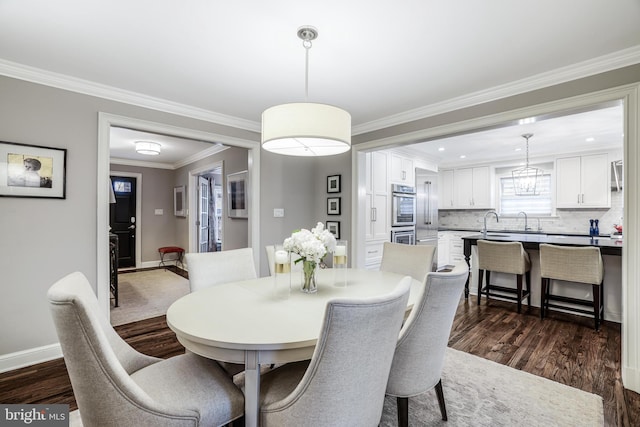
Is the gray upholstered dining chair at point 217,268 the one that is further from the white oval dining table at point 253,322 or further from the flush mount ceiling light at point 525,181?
the flush mount ceiling light at point 525,181

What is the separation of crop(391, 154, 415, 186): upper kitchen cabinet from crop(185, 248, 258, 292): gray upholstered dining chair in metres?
3.06

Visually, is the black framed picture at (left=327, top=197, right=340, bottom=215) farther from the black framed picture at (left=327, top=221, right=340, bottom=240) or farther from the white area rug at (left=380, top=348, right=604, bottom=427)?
the white area rug at (left=380, top=348, right=604, bottom=427)

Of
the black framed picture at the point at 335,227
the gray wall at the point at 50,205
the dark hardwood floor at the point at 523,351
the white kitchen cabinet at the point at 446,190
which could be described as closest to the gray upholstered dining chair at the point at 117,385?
the dark hardwood floor at the point at 523,351

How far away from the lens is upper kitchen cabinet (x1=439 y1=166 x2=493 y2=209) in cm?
623

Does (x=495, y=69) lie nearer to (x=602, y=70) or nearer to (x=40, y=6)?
(x=602, y=70)

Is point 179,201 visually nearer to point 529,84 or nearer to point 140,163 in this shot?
point 140,163

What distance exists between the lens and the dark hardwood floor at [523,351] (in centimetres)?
199

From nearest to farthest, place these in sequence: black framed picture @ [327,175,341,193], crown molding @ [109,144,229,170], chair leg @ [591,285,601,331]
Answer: chair leg @ [591,285,601,331] → black framed picture @ [327,175,341,193] → crown molding @ [109,144,229,170]

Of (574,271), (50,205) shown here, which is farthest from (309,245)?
(574,271)

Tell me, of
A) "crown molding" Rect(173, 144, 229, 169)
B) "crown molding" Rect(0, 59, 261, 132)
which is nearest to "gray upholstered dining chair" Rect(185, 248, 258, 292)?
"crown molding" Rect(0, 59, 261, 132)

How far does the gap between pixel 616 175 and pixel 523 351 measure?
162 inches

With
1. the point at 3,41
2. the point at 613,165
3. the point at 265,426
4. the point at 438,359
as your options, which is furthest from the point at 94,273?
the point at 613,165

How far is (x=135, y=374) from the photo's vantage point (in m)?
1.33

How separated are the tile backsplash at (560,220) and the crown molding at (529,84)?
12.8 feet
